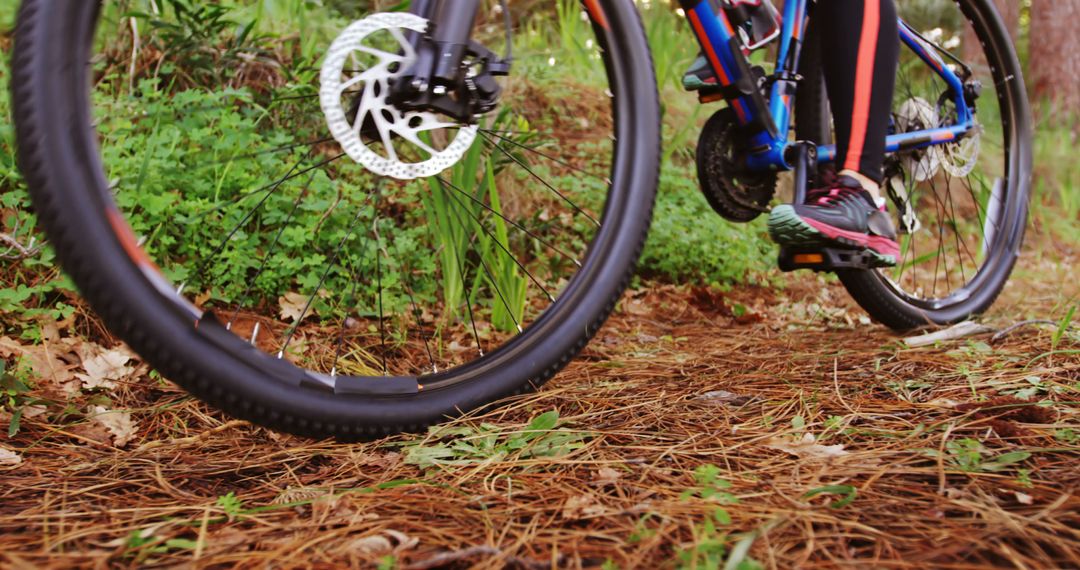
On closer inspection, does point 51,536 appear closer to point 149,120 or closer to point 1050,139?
point 149,120

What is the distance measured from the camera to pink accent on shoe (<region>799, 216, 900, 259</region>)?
4.66 ft

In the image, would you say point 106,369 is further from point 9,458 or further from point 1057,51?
point 1057,51

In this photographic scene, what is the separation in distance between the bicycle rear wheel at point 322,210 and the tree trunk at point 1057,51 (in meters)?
4.18

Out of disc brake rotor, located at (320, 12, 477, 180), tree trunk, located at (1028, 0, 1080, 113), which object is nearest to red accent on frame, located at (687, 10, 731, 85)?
disc brake rotor, located at (320, 12, 477, 180)

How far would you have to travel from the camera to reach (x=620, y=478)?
90cm

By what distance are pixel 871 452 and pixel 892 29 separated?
104cm

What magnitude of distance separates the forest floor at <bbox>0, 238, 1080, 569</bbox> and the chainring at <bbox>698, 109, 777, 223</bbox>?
14.8 inches

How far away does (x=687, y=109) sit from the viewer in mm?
3465

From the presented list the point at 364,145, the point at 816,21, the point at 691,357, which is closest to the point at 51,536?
the point at 364,145

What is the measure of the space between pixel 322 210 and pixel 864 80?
4.14 feet

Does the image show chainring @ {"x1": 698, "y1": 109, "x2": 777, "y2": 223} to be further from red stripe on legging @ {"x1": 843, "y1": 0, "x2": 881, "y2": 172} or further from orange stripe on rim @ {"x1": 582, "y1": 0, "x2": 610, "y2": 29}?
orange stripe on rim @ {"x1": 582, "y1": 0, "x2": 610, "y2": 29}

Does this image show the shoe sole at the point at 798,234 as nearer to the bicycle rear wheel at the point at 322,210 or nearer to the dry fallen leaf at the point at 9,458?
the bicycle rear wheel at the point at 322,210

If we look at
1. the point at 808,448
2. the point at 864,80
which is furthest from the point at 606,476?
the point at 864,80

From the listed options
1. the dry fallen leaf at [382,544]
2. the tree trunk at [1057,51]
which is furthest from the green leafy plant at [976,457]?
the tree trunk at [1057,51]
